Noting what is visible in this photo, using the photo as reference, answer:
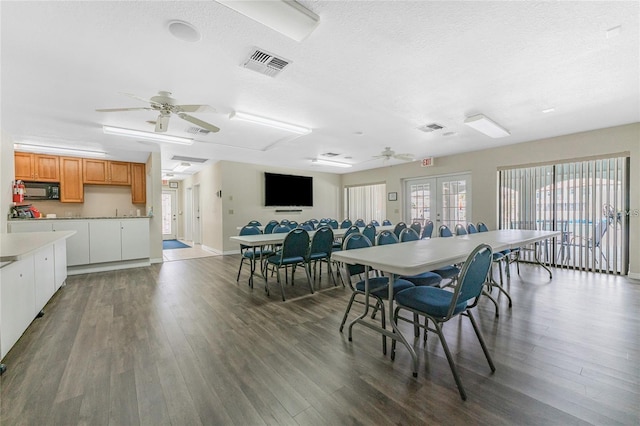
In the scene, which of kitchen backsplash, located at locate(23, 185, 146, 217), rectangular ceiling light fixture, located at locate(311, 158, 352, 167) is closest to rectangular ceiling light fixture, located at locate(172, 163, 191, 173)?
kitchen backsplash, located at locate(23, 185, 146, 217)

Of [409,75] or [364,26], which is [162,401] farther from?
[409,75]

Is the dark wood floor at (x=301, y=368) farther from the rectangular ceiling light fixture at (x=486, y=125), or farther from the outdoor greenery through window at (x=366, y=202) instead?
the outdoor greenery through window at (x=366, y=202)

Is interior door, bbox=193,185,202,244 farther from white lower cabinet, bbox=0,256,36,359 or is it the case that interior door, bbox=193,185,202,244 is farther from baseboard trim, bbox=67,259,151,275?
white lower cabinet, bbox=0,256,36,359

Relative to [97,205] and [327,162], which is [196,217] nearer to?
[97,205]

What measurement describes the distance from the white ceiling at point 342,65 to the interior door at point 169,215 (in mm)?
6010

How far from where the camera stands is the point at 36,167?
5312 mm

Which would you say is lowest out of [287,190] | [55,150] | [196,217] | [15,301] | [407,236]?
[15,301]

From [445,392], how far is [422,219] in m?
6.14

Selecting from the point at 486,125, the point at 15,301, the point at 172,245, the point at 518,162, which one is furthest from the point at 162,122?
the point at 172,245

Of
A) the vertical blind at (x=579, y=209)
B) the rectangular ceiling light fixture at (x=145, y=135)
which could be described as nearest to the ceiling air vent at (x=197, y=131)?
the rectangular ceiling light fixture at (x=145, y=135)

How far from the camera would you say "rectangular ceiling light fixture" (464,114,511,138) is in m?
3.73

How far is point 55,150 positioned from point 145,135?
2490mm

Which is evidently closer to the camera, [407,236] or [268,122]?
[407,236]

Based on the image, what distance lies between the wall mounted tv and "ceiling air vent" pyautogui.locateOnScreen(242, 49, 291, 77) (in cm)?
530
